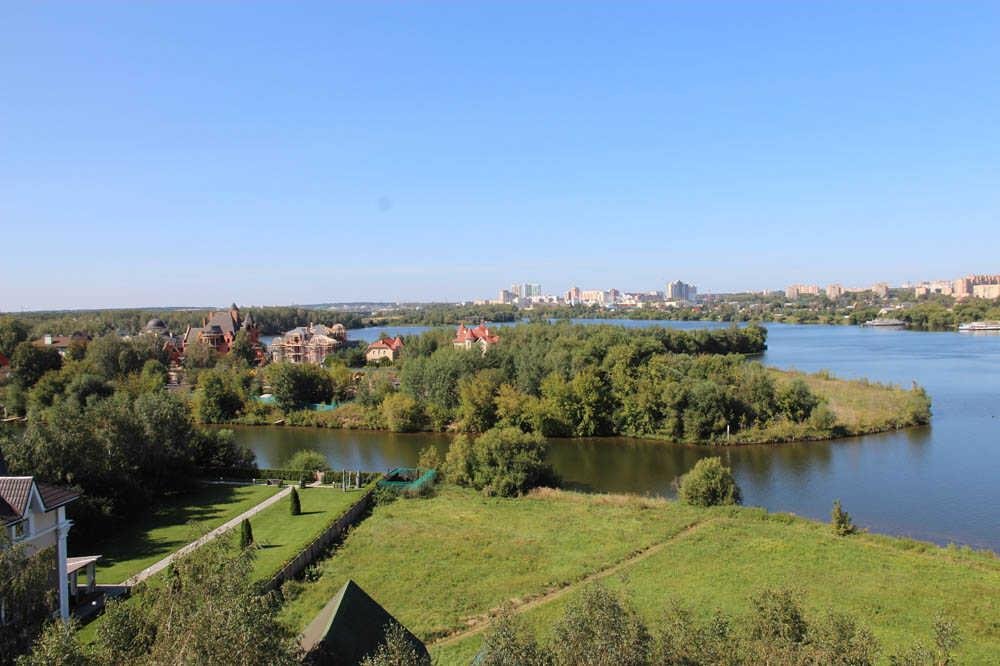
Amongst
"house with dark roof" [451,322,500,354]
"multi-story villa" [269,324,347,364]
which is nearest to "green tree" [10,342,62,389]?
"multi-story villa" [269,324,347,364]

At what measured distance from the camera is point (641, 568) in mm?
15703

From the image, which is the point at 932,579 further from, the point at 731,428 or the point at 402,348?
the point at 402,348

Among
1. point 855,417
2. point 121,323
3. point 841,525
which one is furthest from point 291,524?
point 121,323

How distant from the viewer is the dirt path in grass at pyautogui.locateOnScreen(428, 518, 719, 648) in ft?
40.9

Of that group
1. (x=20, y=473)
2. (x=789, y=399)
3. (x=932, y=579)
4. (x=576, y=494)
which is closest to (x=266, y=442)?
(x=20, y=473)

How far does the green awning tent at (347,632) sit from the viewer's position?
335 inches

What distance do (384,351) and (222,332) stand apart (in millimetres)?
16623

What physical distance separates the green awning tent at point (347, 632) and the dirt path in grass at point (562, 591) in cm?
292

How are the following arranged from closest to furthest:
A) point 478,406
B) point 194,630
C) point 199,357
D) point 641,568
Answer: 1. point 194,630
2. point 641,568
3. point 478,406
4. point 199,357

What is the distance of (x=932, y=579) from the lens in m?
14.7

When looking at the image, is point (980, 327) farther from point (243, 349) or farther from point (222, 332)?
point (222, 332)

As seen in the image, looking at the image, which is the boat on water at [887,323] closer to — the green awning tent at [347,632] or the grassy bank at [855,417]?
the grassy bank at [855,417]

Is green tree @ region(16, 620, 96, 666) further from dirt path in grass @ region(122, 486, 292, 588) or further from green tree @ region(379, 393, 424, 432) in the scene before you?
green tree @ region(379, 393, 424, 432)

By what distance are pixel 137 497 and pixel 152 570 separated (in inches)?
237
